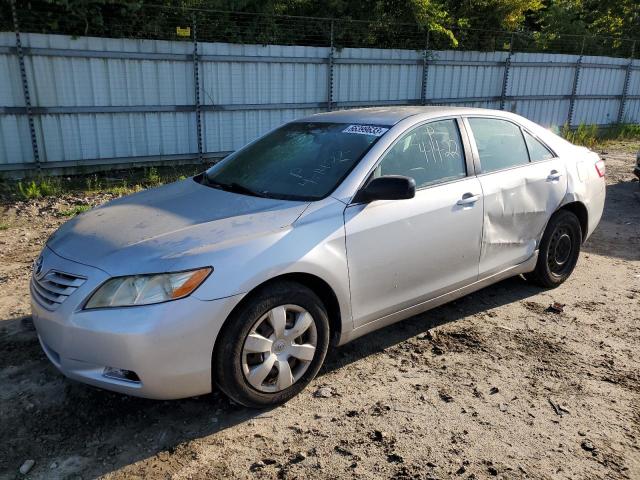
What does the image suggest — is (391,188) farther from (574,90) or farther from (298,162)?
(574,90)

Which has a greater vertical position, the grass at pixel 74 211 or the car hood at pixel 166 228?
the car hood at pixel 166 228

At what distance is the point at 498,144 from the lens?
4422 mm

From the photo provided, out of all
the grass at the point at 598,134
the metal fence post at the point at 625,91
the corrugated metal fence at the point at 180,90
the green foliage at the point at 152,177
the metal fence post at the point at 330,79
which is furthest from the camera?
the metal fence post at the point at 625,91

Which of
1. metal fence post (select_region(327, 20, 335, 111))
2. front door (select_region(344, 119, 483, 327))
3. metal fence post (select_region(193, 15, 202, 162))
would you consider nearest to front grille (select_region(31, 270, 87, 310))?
front door (select_region(344, 119, 483, 327))

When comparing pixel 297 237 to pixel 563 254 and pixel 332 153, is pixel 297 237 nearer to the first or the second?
pixel 332 153

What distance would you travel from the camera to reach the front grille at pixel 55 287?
2906 mm

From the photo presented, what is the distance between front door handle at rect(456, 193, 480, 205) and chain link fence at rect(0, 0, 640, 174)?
268 inches

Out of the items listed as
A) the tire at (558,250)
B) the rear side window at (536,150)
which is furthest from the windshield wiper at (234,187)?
the tire at (558,250)

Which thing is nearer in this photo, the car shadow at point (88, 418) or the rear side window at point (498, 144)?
the car shadow at point (88, 418)

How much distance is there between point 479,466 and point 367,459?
55 centimetres

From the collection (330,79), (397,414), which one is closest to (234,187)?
(397,414)

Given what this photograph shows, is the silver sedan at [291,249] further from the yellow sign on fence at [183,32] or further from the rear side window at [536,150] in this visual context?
the yellow sign on fence at [183,32]

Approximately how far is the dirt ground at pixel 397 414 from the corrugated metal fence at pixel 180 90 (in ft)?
16.1

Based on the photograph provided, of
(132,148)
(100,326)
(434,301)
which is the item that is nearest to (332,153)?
(434,301)
